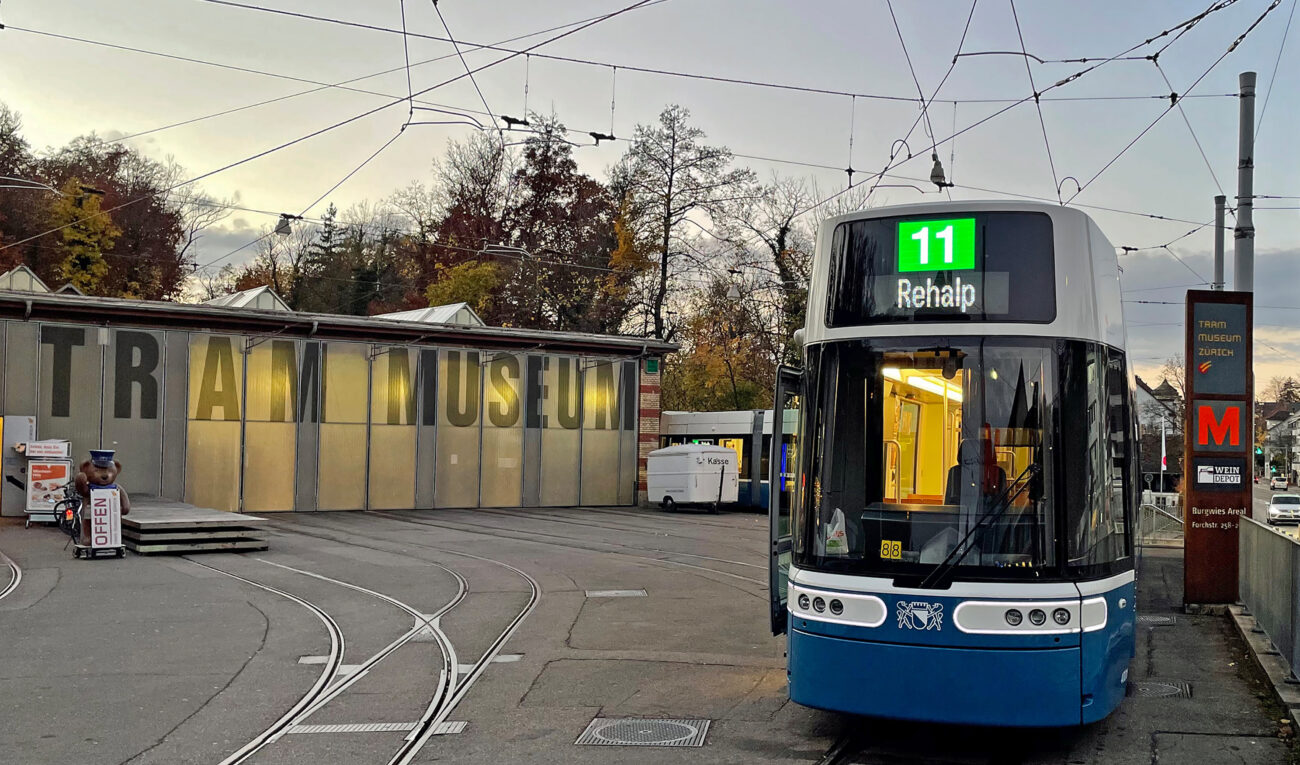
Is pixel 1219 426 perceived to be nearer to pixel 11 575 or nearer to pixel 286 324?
pixel 11 575

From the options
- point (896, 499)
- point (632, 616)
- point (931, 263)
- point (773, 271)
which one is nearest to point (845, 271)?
point (931, 263)

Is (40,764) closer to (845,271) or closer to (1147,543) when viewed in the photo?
(845,271)

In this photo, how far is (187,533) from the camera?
21328 millimetres

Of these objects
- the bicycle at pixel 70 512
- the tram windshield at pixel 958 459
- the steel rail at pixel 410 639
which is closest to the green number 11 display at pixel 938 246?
the tram windshield at pixel 958 459

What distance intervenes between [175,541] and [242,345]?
41.8 ft

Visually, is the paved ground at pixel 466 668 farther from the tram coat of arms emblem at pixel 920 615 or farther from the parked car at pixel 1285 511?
the parked car at pixel 1285 511

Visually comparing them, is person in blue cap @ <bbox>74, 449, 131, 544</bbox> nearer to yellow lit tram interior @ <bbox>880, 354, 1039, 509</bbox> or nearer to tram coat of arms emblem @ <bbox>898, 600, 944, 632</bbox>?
yellow lit tram interior @ <bbox>880, 354, 1039, 509</bbox>

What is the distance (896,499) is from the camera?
297 inches

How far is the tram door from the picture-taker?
8.23 metres

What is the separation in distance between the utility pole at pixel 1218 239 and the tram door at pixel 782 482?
767 inches

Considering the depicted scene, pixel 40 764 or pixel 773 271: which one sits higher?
pixel 773 271

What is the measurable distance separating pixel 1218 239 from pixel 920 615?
21464 millimetres

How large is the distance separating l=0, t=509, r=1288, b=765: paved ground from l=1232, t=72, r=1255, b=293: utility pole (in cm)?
442

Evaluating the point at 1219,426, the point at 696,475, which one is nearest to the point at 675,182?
the point at 696,475
